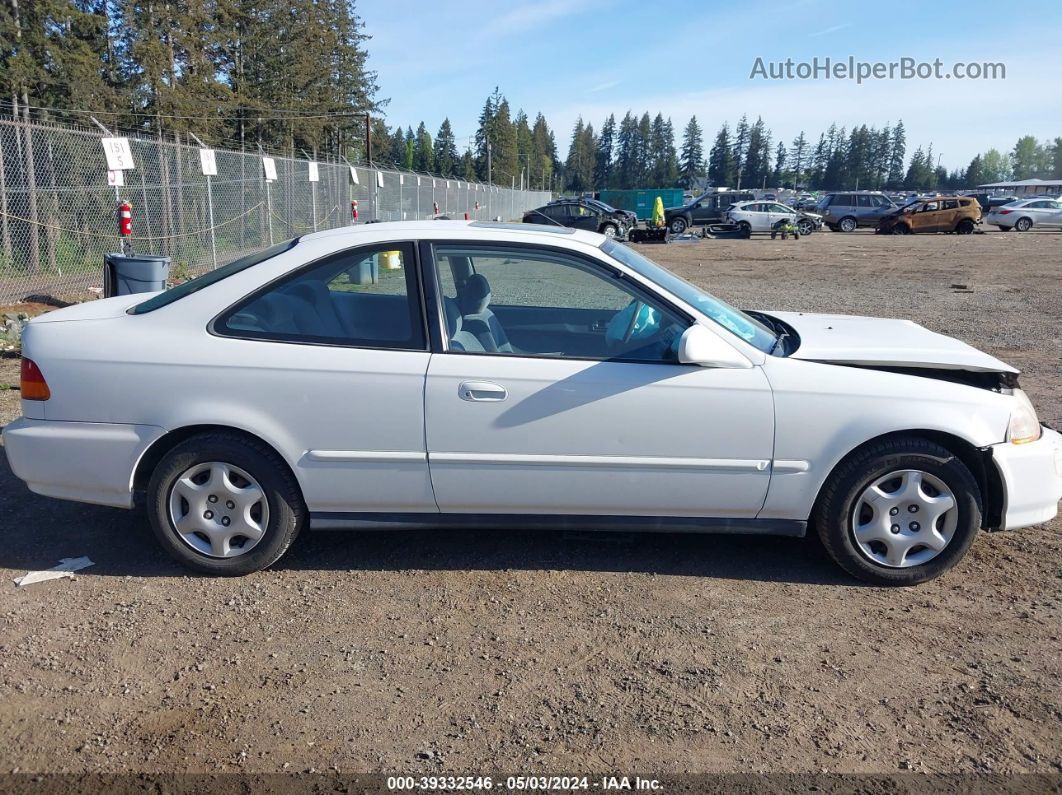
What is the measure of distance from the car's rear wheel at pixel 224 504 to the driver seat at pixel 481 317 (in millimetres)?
1078

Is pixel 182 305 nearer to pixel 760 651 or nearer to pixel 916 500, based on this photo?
pixel 760 651

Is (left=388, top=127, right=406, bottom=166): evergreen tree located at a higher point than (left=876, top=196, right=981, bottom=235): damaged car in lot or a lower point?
higher

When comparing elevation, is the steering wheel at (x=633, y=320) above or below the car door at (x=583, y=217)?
below

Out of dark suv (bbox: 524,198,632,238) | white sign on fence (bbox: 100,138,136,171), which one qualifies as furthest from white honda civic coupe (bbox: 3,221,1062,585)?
dark suv (bbox: 524,198,632,238)

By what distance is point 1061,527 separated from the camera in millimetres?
4707

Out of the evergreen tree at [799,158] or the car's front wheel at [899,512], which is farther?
the evergreen tree at [799,158]

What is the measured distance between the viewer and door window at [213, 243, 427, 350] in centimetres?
391

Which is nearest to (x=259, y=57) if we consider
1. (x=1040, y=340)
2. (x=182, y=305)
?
(x=1040, y=340)

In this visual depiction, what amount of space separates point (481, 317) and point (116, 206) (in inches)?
459

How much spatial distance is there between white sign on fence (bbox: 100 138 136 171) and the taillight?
26.8 feet

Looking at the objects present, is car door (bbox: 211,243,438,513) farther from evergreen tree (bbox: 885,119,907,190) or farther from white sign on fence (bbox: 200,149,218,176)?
evergreen tree (bbox: 885,119,907,190)

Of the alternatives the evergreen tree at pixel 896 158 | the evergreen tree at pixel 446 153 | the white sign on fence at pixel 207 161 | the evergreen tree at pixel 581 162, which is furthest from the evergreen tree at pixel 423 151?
the white sign on fence at pixel 207 161

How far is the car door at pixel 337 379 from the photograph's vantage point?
3.81m

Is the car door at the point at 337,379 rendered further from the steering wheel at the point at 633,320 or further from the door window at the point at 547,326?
the steering wheel at the point at 633,320
